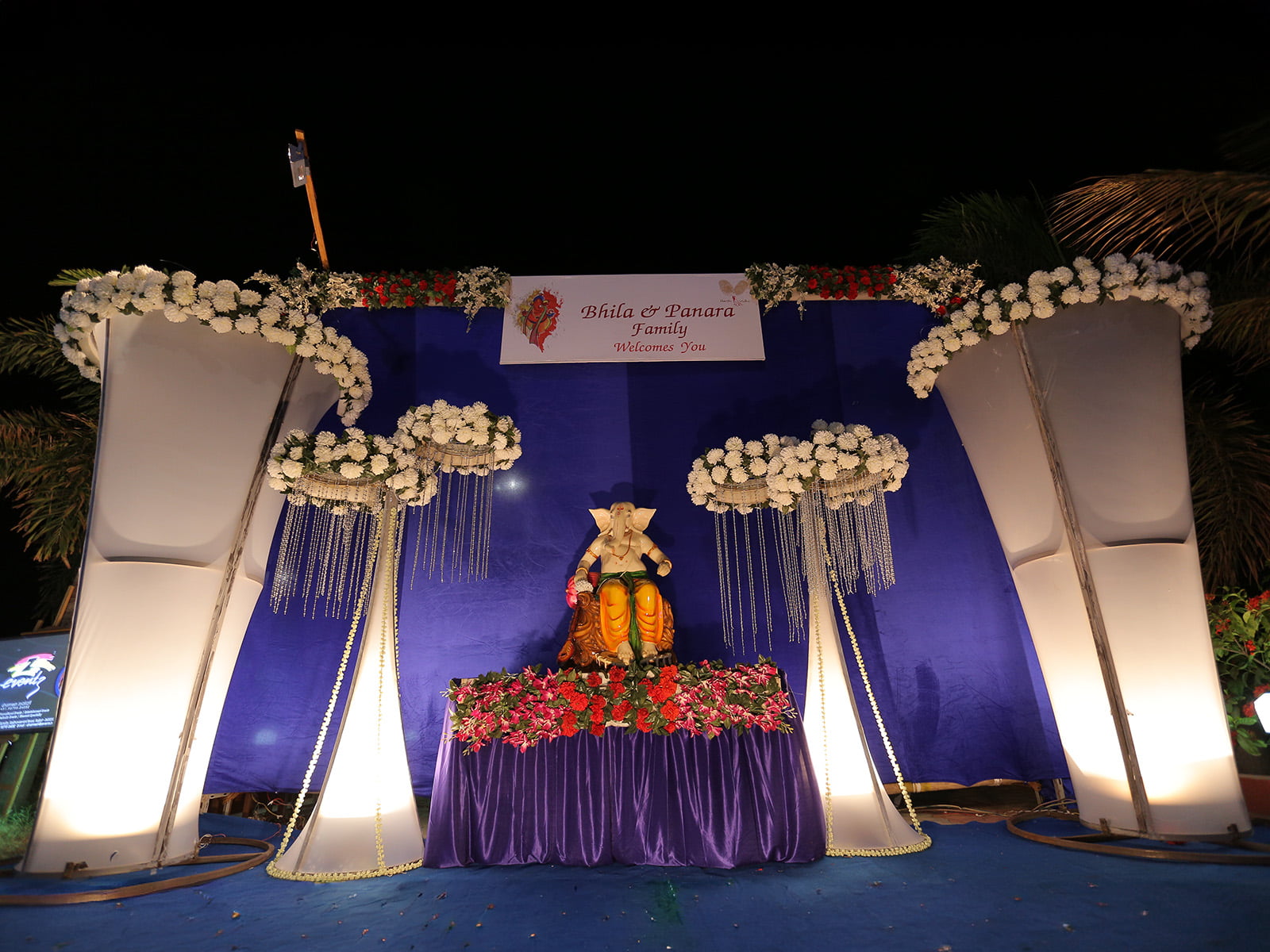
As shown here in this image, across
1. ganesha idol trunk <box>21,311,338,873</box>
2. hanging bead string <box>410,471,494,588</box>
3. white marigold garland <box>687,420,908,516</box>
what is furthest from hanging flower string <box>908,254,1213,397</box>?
ganesha idol trunk <box>21,311,338,873</box>

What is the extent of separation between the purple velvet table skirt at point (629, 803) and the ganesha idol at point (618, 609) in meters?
0.91

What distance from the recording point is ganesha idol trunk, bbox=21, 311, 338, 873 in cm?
443

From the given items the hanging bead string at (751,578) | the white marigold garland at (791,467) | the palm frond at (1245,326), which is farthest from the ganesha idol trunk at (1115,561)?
the hanging bead string at (751,578)

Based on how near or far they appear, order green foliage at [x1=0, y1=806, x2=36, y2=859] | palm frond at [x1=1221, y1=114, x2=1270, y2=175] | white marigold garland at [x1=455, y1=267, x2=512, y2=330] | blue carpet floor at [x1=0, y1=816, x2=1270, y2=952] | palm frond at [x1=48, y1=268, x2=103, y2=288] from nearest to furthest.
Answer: blue carpet floor at [x1=0, y1=816, x2=1270, y2=952]
palm frond at [x1=1221, y1=114, x2=1270, y2=175]
green foliage at [x1=0, y1=806, x2=36, y2=859]
palm frond at [x1=48, y1=268, x2=103, y2=288]
white marigold garland at [x1=455, y1=267, x2=512, y2=330]

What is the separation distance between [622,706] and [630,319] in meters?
3.71

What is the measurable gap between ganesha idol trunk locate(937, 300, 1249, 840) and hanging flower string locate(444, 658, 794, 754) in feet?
6.80

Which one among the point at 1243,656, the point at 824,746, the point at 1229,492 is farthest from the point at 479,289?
the point at 1243,656

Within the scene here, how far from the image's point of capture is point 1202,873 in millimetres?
3975

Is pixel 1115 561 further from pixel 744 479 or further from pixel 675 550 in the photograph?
pixel 675 550

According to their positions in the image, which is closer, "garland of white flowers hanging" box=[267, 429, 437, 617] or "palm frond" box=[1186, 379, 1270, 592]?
"garland of white flowers hanging" box=[267, 429, 437, 617]

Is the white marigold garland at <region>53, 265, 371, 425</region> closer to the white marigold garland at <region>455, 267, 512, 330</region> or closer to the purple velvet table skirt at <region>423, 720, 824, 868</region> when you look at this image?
the white marigold garland at <region>455, 267, 512, 330</region>

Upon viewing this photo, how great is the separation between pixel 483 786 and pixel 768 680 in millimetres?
1958

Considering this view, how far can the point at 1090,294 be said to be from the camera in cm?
521

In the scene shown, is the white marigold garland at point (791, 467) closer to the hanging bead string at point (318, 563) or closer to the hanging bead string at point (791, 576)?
the hanging bead string at point (791, 576)
